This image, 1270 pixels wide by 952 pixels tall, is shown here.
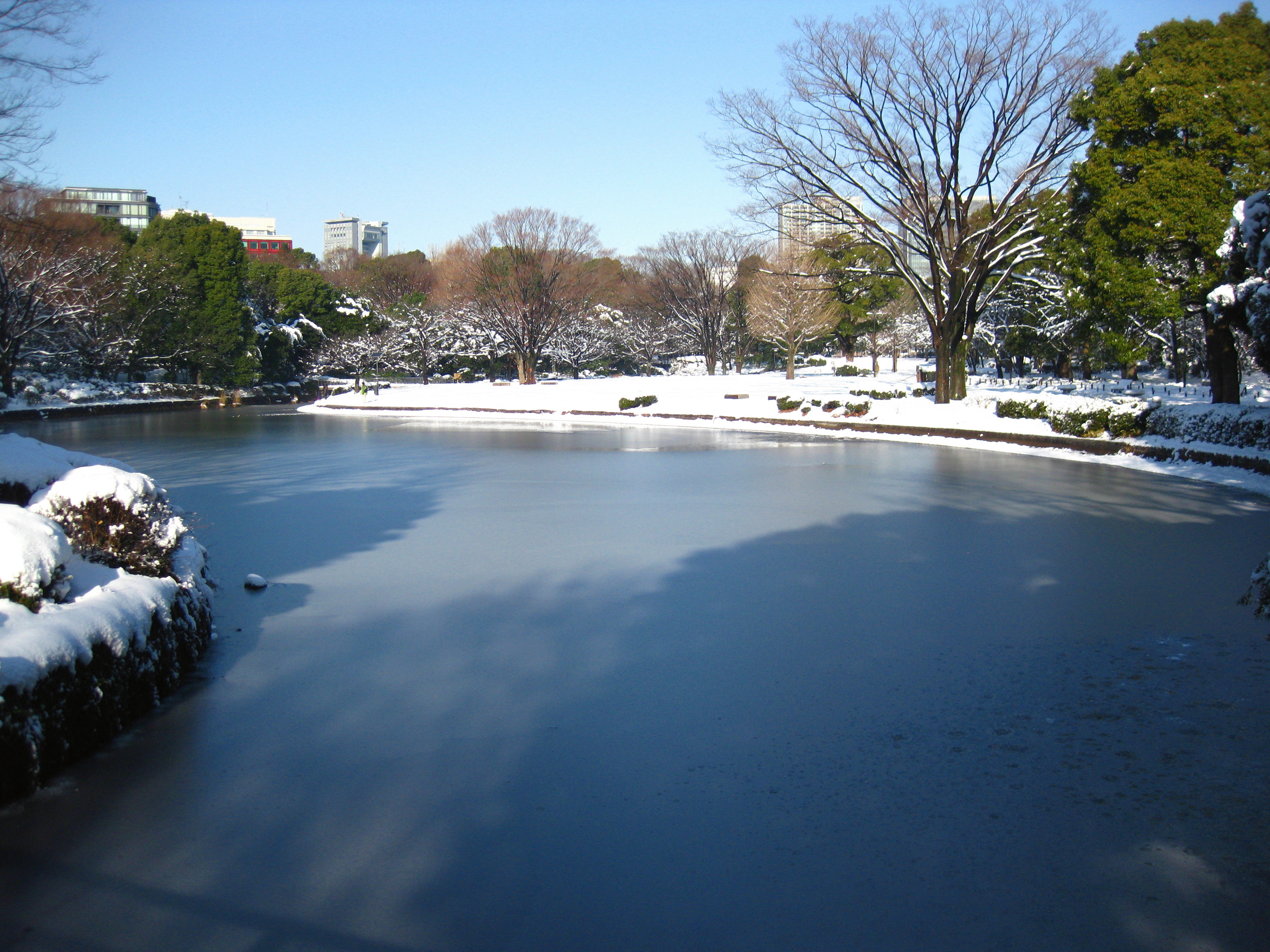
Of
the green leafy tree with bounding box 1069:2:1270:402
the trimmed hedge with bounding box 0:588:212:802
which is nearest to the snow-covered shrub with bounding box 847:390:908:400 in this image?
the green leafy tree with bounding box 1069:2:1270:402

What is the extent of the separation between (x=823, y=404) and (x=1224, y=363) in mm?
12538

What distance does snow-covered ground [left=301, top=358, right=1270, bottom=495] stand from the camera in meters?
18.8

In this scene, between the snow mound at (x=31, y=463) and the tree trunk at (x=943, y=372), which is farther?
the tree trunk at (x=943, y=372)

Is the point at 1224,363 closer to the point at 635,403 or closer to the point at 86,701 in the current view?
the point at 635,403

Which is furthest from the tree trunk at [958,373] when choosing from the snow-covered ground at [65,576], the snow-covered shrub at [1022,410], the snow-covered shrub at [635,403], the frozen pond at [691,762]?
the snow-covered ground at [65,576]

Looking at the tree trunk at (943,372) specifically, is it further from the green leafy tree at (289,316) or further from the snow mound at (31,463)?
the green leafy tree at (289,316)

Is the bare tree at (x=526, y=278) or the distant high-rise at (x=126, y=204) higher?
the distant high-rise at (x=126, y=204)

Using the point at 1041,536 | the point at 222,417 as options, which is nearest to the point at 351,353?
the point at 222,417

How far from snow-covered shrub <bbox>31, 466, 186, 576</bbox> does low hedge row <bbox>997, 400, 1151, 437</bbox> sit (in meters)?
18.5

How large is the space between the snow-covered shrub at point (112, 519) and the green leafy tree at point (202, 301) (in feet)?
147

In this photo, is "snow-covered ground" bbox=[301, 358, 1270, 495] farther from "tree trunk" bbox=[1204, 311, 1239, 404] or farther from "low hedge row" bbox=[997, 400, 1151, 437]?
"tree trunk" bbox=[1204, 311, 1239, 404]

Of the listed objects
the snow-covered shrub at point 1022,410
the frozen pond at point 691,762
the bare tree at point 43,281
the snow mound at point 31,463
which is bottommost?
the frozen pond at point 691,762

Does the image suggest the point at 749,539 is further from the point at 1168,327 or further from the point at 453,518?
the point at 1168,327

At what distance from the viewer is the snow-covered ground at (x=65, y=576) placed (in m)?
4.47
